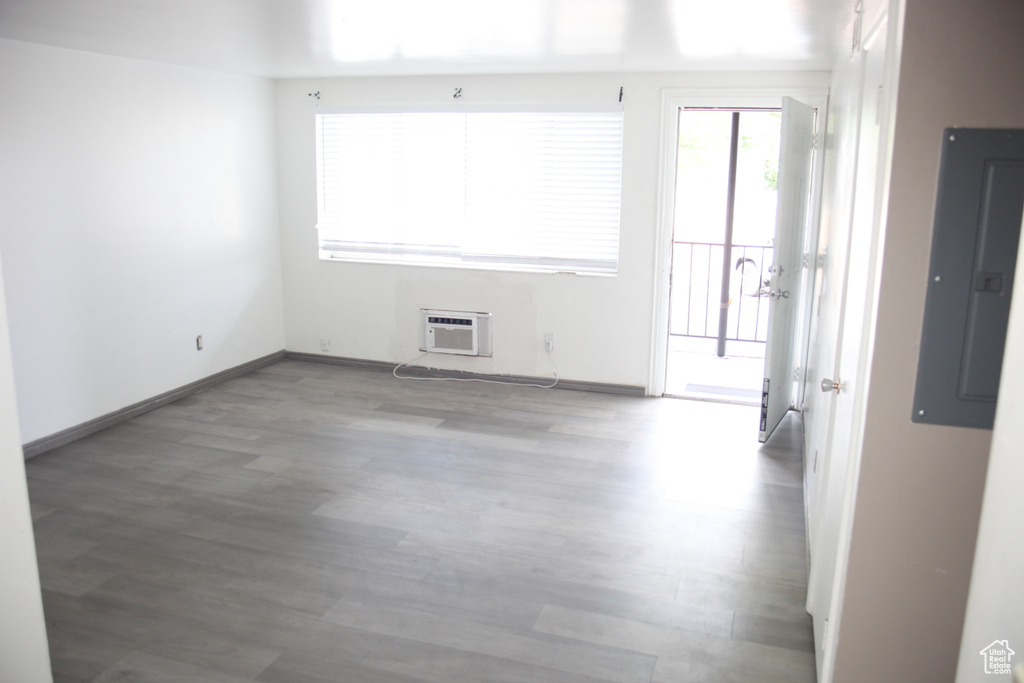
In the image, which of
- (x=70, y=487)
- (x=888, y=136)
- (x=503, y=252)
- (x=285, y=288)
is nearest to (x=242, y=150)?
(x=285, y=288)

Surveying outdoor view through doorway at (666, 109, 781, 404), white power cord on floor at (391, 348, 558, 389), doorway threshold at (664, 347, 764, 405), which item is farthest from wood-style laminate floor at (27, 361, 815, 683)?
outdoor view through doorway at (666, 109, 781, 404)

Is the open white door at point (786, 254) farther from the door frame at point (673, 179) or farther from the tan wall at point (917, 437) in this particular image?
the tan wall at point (917, 437)

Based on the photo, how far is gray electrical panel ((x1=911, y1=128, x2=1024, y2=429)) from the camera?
1.62m

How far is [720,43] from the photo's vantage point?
3.83 meters

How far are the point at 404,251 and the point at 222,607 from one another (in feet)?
11.9

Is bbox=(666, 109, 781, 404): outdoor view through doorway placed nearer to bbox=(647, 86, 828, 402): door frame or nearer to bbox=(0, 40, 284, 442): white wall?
bbox=(647, 86, 828, 402): door frame

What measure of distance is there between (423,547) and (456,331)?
2.75m

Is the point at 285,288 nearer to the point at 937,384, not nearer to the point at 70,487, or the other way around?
the point at 70,487

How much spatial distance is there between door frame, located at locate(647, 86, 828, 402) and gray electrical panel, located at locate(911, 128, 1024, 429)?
3280 millimetres

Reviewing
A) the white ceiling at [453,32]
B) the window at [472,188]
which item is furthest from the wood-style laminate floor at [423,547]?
the white ceiling at [453,32]

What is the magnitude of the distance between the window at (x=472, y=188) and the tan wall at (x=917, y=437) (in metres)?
3.70

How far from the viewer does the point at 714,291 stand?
7461 millimetres

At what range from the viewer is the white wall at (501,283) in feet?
17.1

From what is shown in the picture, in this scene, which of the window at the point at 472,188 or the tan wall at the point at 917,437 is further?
the window at the point at 472,188
